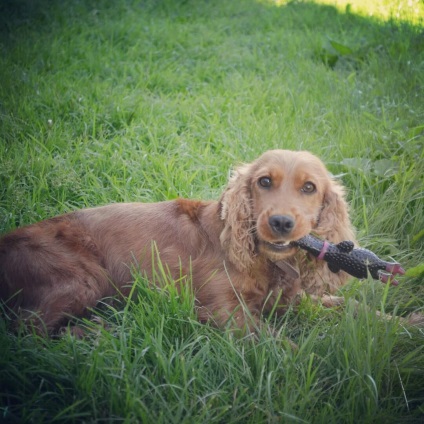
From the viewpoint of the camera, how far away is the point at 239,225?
236cm

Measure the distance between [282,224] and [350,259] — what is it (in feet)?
1.27

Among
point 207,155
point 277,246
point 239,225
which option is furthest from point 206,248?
point 207,155

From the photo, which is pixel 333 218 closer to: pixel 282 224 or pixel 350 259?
pixel 350 259

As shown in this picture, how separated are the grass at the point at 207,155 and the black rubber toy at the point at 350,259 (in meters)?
0.10

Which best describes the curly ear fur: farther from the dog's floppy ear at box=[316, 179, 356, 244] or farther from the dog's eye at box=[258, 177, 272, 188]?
the dog's eye at box=[258, 177, 272, 188]

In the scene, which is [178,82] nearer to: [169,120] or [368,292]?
[169,120]

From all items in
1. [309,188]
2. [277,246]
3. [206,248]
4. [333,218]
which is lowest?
[206,248]

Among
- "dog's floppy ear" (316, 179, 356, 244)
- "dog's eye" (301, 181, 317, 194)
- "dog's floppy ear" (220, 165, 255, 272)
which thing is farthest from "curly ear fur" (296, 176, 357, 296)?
"dog's floppy ear" (220, 165, 255, 272)

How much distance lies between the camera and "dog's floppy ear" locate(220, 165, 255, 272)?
2354 mm

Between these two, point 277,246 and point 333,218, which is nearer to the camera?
point 277,246

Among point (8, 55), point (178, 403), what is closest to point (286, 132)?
point (178, 403)

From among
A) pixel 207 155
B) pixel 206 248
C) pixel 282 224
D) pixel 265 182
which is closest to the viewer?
pixel 282 224

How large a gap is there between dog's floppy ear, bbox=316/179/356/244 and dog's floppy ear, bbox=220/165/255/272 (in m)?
0.36

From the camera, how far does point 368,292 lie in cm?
246
